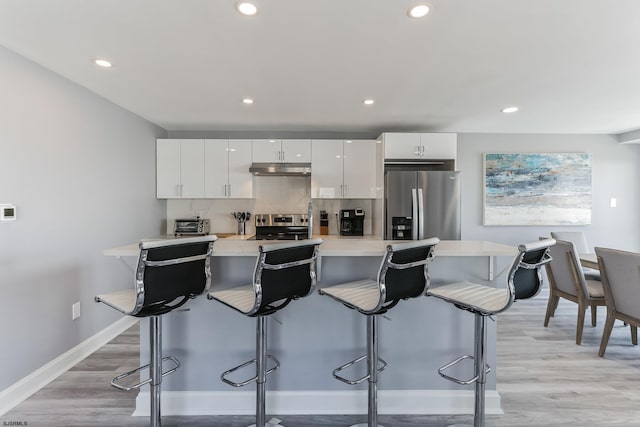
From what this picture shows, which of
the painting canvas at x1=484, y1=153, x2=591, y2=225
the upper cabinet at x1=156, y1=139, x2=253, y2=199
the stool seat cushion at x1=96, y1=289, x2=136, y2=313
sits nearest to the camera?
the stool seat cushion at x1=96, y1=289, x2=136, y2=313

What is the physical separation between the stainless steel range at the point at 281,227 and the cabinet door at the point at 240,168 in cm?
44

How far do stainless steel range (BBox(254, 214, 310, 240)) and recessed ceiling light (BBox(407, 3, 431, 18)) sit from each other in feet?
9.33

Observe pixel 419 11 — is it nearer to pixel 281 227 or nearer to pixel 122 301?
pixel 122 301

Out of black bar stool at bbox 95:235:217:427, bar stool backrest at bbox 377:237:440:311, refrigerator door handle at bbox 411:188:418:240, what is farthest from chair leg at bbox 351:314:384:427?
refrigerator door handle at bbox 411:188:418:240

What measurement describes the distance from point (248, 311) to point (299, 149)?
114 inches

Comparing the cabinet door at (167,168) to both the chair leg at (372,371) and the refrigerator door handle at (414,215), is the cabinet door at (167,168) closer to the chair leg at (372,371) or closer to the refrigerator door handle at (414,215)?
the refrigerator door handle at (414,215)

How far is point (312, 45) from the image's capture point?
203 centimetres

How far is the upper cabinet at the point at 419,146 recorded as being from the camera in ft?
12.6

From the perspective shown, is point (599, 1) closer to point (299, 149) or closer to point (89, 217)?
point (299, 149)

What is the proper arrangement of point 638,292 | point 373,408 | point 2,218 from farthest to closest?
point 638,292 < point 2,218 < point 373,408

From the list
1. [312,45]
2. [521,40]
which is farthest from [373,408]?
[521,40]

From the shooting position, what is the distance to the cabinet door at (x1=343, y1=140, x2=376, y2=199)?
417cm

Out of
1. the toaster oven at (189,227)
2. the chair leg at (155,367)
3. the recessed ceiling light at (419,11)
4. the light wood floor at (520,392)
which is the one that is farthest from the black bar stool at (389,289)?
the toaster oven at (189,227)

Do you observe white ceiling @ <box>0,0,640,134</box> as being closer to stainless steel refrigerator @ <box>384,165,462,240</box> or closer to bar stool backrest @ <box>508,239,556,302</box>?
stainless steel refrigerator @ <box>384,165,462,240</box>
